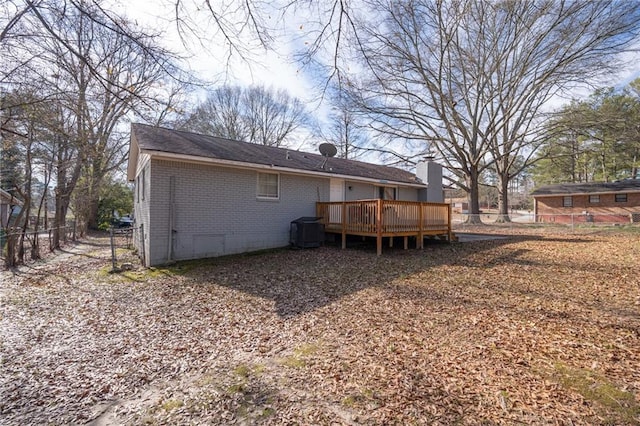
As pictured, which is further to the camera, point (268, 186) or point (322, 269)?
point (268, 186)

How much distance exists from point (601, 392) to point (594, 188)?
30225 millimetres

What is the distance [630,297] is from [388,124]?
59.7ft

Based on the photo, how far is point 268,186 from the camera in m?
10.1

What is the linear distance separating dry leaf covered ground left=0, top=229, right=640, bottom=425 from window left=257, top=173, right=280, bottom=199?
3675 millimetres

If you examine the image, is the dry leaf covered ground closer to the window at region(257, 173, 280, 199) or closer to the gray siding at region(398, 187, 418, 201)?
the window at region(257, 173, 280, 199)

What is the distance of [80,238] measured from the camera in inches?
683

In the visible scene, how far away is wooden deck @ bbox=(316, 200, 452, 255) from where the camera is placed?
9055mm

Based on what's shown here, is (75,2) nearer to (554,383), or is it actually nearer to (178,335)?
(178,335)

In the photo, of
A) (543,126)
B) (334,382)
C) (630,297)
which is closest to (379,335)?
(334,382)

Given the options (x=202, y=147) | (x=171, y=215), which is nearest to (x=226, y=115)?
(x=202, y=147)

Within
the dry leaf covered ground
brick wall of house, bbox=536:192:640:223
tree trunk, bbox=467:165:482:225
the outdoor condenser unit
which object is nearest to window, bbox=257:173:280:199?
the outdoor condenser unit

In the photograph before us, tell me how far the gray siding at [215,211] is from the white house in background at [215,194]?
0.02m

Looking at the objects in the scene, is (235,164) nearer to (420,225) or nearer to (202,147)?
(202,147)

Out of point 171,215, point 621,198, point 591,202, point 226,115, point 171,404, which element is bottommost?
point 171,404
